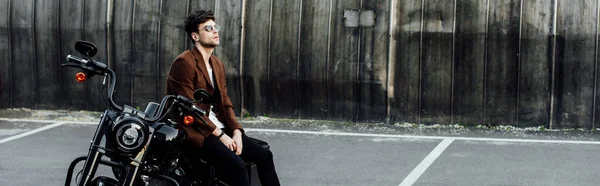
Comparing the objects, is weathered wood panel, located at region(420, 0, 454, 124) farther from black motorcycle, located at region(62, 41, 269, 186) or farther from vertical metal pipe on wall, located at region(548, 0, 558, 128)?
black motorcycle, located at region(62, 41, 269, 186)

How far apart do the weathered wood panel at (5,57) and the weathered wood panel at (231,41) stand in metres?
2.87

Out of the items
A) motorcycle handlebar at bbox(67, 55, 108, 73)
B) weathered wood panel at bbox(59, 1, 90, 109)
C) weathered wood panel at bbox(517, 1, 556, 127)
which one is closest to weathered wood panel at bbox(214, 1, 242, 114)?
weathered wood panel at bbox(59, 1, 90, 109)

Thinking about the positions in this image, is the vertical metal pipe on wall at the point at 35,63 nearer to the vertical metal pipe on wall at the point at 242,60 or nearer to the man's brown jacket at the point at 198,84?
the vertical metal pipe on wall at the point at 242,60

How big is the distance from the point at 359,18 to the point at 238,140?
607 centimetres

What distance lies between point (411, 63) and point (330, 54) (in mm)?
1020

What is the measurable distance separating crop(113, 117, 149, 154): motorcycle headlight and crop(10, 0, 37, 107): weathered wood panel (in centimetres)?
795

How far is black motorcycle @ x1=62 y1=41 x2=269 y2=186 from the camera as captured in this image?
206 inches

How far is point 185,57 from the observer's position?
6.03m

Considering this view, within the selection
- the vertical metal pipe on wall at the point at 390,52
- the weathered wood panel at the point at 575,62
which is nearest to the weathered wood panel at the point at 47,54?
the vertical metal pipe on wall at the point at 390,52

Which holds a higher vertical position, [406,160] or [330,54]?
[330,54]

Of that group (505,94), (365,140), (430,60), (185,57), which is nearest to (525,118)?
(505,94)

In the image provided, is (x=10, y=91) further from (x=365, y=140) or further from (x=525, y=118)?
(x=525, y=118)

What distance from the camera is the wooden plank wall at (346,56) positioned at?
11469 mm

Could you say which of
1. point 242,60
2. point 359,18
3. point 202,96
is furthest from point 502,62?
point 202,96
